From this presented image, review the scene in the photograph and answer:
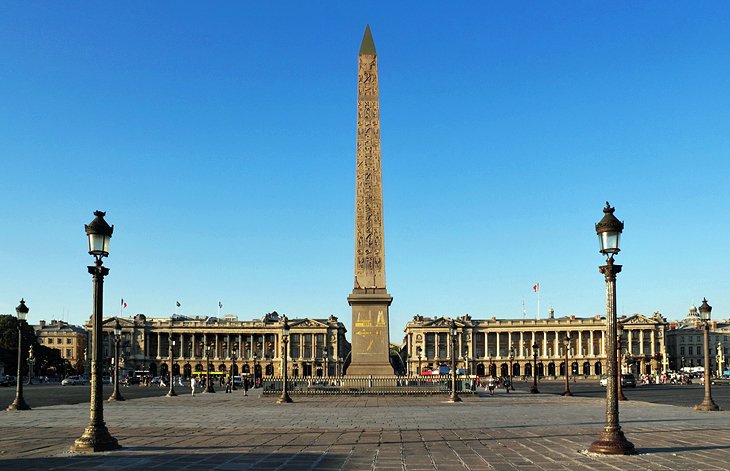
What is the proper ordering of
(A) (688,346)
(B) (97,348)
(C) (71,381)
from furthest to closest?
(A) (688,346) < (C) (71,381) < (B) (97,348)

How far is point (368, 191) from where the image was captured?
126ft

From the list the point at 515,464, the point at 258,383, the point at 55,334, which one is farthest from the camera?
the point at 55,334

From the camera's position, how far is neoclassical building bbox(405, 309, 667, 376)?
157750 mm

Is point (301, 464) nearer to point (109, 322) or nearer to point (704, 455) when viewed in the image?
point (704, 455)

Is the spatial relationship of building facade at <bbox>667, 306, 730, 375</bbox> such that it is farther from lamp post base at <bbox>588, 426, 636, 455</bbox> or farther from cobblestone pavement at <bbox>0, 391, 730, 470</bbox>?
lamp post base at <bbox>588, 426, 636, 455</bbox>

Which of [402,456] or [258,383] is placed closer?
[402,456]

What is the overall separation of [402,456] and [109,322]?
15055cm

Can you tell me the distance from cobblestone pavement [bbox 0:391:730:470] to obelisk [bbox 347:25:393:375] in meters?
11.4

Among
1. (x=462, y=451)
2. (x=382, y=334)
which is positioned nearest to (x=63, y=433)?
(x=462, y=451)

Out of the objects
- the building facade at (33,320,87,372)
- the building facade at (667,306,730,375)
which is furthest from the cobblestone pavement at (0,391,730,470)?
the building facade at (667,306,730,375)

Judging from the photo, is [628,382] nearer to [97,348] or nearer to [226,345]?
[97,348]

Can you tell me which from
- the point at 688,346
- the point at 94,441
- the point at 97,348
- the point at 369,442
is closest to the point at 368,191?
the point at 369,442

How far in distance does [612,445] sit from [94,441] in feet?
29.5

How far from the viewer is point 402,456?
13.4 metres
